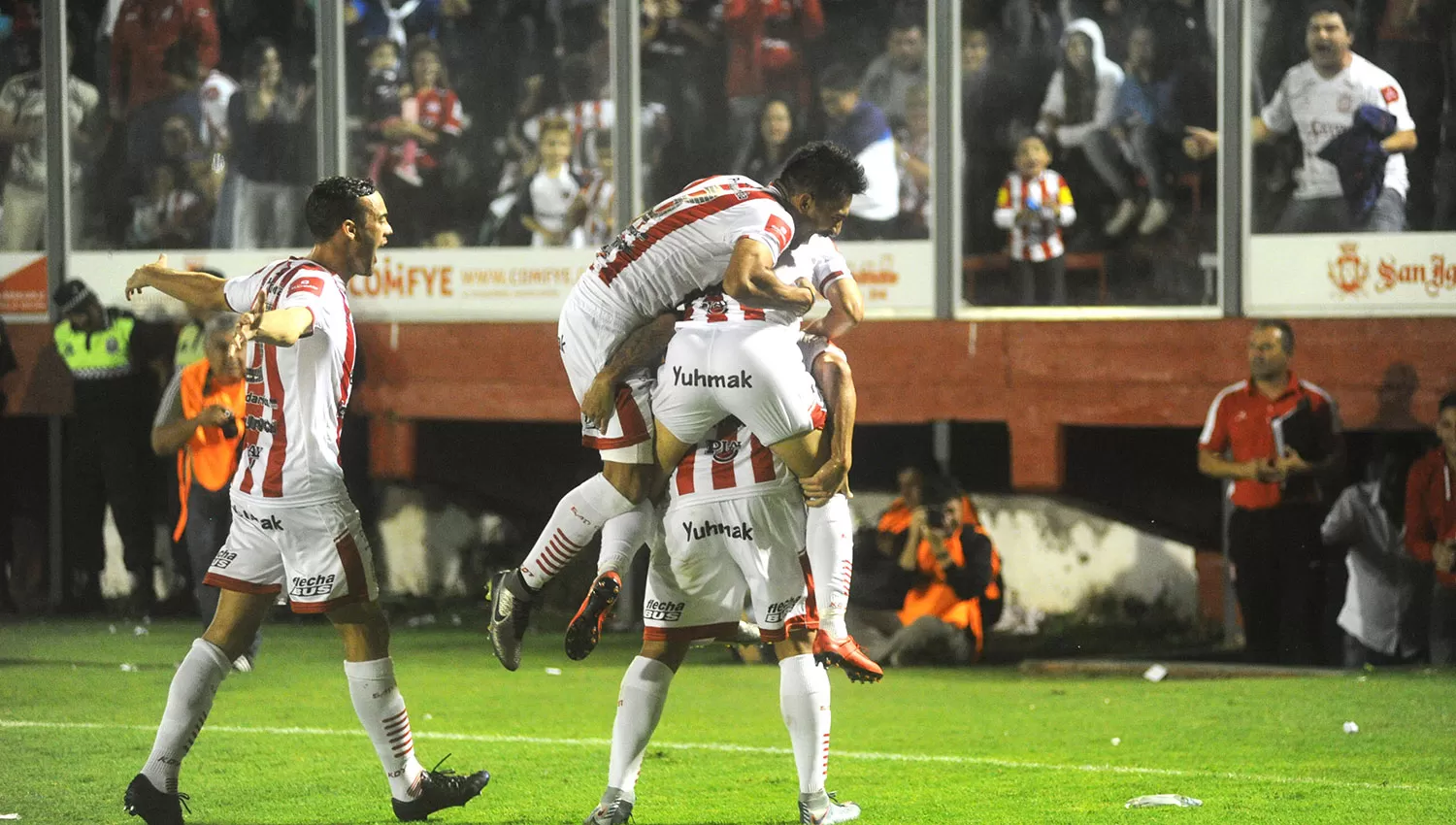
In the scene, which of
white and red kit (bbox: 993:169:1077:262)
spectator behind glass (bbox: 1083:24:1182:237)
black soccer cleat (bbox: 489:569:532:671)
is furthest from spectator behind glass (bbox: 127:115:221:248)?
black soccer cleat (bbox: 489:569:532:671)

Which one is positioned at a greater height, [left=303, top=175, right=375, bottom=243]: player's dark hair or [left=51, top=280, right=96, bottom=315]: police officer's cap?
[left=303, top=175, right=375, bottom=243]: player's dark hair

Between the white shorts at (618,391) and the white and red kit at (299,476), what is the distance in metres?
0.86

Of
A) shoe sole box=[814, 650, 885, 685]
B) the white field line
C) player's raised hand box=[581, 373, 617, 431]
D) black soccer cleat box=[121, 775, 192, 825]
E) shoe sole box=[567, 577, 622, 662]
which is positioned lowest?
the white field line

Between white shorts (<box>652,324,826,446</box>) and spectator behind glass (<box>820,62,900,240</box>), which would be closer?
white shorts (<box>652,324,826,446</box>)

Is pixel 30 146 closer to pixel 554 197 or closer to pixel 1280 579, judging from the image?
pixel 554 197

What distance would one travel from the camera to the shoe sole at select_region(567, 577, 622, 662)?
654cm

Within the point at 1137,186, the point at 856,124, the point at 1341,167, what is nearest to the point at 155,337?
the point at 856,124

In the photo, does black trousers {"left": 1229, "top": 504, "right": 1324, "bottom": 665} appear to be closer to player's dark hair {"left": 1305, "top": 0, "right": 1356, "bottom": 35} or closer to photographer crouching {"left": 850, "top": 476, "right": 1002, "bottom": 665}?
photographer crouching {"left": 850, "top": 476, "right": 1002, "bottom": 665}

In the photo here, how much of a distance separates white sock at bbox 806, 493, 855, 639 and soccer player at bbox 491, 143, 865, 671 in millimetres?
578

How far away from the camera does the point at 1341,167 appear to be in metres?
11.5

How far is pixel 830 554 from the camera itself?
675 cm

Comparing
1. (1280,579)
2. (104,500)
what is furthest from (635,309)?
(104,500)

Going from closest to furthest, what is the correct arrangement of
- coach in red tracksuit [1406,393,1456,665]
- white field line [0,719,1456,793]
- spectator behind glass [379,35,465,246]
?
1. white field line [0,719,1456,793]
2. coach in red tracksuit [1406,393,1456,665]
3. spectator behind glass [379,35,465,246]

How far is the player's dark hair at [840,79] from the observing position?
1269cm
